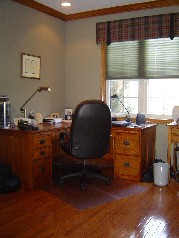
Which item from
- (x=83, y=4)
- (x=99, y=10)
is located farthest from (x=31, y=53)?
(x=99, y=10)

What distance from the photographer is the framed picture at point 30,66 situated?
4496mm

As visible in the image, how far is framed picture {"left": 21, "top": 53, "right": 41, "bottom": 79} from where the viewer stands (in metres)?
4.50

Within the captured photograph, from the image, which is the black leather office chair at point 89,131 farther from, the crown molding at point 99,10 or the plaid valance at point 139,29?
the crown molding at point 99,10

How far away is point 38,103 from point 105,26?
1.65 m

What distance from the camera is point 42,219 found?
2883 mm

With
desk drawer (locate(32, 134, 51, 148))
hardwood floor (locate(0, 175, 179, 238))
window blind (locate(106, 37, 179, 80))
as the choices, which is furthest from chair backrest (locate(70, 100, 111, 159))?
window blind (locate(106, 37, 179, 80))

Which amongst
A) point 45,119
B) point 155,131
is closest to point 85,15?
point 45,119

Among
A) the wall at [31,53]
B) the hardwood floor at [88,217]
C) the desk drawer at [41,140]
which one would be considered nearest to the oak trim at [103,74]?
the wall at [31,53]

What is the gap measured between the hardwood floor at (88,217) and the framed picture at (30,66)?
183 cm

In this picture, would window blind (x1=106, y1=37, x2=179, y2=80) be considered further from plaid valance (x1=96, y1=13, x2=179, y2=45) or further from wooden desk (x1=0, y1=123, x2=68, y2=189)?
wooden desk (x1=0, y1=123, x2=68, y2=189)

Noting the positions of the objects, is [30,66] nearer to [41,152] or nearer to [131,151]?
[41,152]

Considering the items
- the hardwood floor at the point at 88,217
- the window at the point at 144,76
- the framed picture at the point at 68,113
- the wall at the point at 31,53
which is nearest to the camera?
the hardwood floor at the point at 88,217

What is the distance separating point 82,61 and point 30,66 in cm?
102

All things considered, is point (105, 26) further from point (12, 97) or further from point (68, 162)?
point (68, 162)
